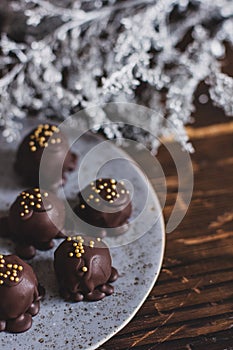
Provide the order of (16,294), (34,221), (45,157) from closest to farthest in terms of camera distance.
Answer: (16,294) < (34,221) < (45,157)

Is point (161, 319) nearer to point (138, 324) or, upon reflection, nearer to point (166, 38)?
point (138, 324)

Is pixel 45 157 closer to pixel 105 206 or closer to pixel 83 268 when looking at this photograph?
pixel 105 206

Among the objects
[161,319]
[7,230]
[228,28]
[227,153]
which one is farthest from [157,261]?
[228,28]

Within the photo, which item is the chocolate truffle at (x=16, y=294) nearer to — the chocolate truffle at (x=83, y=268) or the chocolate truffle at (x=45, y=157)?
the chocolate truffle at (x=83, y=268)

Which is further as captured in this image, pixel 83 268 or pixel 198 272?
pixel 198 272

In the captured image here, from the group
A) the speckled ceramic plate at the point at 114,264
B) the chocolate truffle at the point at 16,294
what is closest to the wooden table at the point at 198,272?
the speckled ceramic plate at the point at 114,264

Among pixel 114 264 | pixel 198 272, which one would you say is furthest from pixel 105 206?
pixel 198 272
